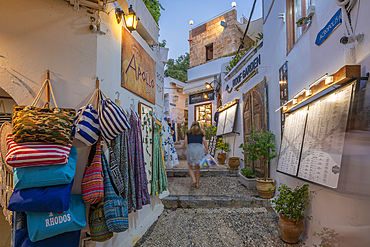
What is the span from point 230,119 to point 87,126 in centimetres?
543

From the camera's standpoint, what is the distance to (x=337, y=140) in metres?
1.74

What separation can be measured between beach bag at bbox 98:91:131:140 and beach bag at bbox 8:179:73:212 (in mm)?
633

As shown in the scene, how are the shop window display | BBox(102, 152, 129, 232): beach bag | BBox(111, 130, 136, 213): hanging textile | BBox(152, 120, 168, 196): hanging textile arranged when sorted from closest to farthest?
1. BBox(102, 152, 129, 232): beach bag
2. BBox(111, 130, 136, 213): hanging textile
3. BBox(152, 120, 168, 196): hanging textile
4. the shop window display

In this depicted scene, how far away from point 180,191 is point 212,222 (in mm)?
1276

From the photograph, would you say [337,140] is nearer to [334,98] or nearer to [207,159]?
[334,98]

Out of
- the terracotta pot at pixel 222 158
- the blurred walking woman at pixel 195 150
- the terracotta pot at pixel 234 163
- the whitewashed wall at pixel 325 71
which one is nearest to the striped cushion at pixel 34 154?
the whitewashed wall at pixel 325 71

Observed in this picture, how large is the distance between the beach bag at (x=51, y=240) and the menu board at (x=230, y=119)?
529 cm

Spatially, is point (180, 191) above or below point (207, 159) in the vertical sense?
below

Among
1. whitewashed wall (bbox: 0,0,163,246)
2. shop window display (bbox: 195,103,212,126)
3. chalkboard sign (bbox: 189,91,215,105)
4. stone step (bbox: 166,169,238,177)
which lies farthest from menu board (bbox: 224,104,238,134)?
whitewashed wall (bbox: 0,0,163,246)

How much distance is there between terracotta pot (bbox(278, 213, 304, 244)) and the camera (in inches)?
92.4

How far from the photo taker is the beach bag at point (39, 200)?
4.81 feet

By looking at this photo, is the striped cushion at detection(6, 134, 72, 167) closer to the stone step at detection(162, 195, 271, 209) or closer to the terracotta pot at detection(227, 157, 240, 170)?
the stone step at detection(162, 195, 271, 209)

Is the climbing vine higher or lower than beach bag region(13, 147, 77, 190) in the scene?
higher

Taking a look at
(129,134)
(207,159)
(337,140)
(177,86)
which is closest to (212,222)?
(207,159)
